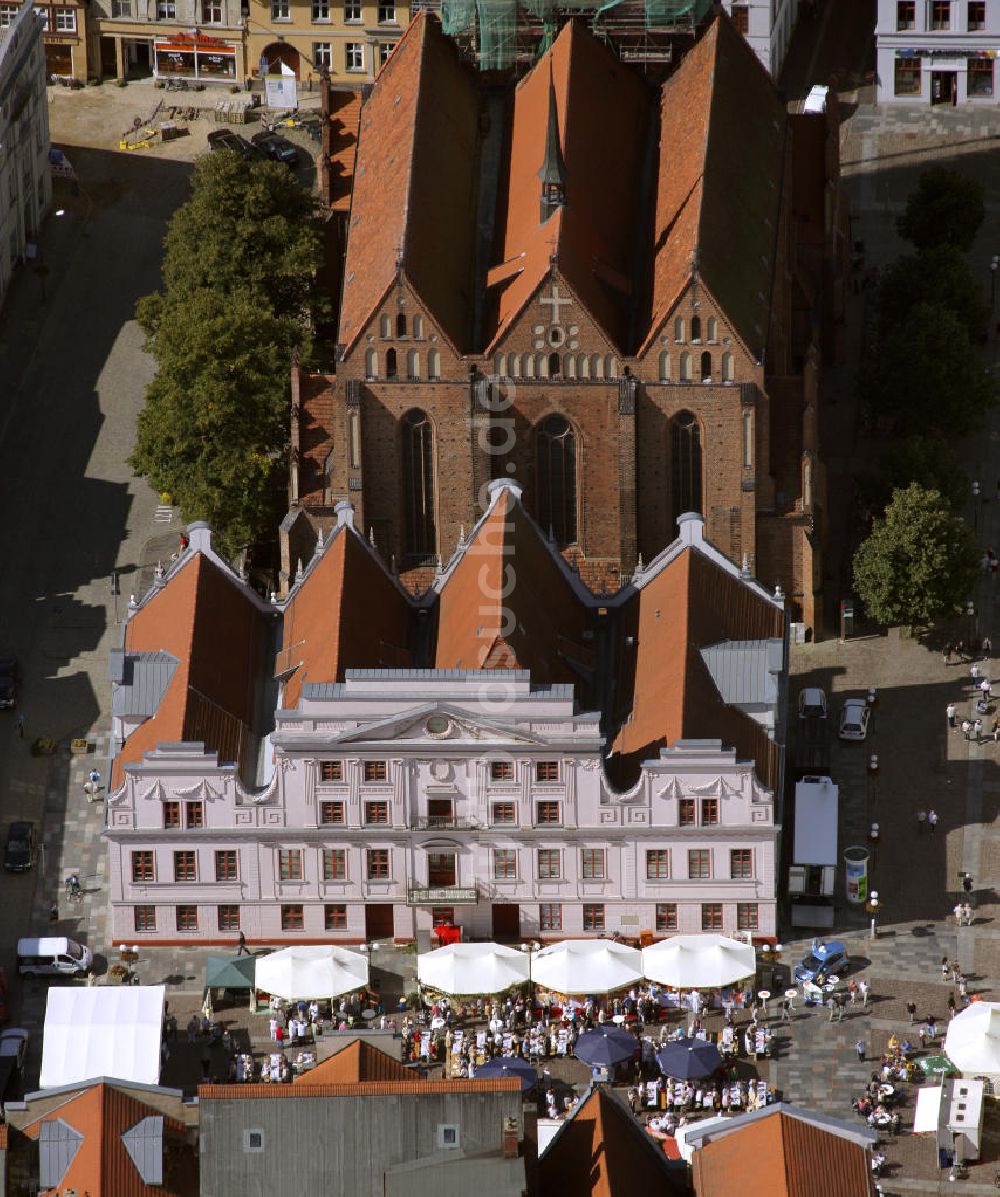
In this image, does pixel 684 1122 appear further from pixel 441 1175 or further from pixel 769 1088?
pixel 441 1175

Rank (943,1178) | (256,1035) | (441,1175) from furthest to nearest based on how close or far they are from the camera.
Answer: (256,1035), (943,1178), (441,1175)

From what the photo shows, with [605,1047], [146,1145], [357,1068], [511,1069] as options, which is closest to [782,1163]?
[357,1068]

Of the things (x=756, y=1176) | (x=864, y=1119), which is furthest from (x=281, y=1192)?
(x=864, y=1119)

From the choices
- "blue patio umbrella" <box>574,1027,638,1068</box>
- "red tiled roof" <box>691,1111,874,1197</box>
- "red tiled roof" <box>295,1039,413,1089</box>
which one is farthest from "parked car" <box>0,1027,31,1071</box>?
"red tiled roof" <box>691,1111,874,1197</box>

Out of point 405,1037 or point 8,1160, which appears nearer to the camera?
point 8,1160

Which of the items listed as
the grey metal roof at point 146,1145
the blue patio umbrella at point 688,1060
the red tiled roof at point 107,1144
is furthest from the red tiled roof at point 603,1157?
the grey metal roof at point 146,1145
